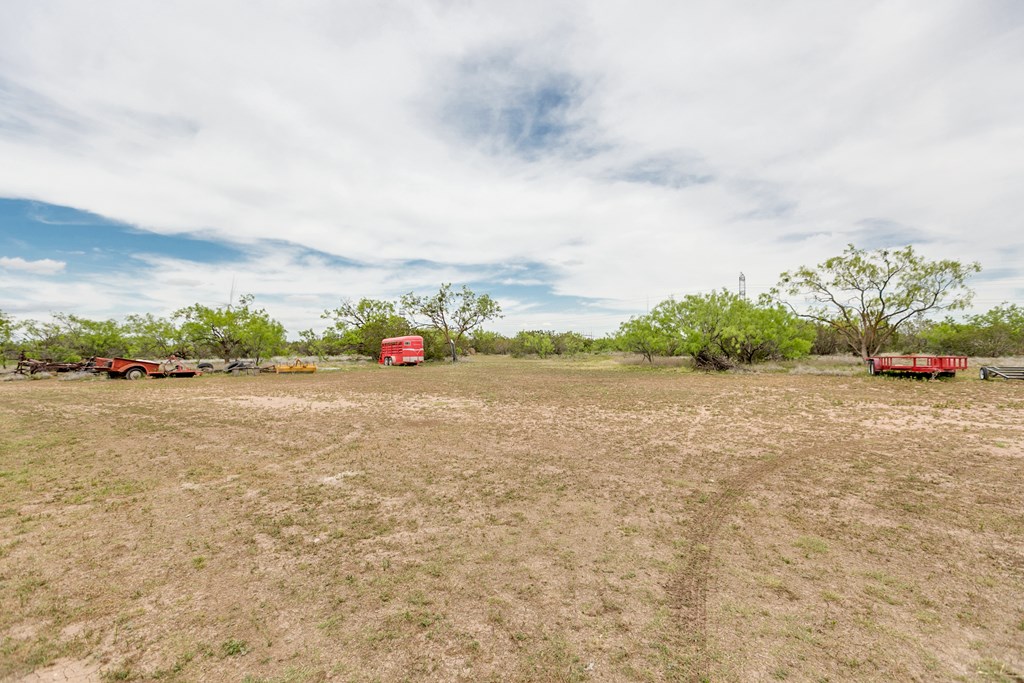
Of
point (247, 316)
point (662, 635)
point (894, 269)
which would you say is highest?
point (894, 269)

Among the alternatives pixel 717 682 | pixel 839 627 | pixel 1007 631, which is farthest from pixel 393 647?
pixel 1007 631

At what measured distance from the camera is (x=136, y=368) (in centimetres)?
2702

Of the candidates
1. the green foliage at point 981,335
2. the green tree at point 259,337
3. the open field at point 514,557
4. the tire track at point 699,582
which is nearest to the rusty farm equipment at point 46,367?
the green tree at point 259,337

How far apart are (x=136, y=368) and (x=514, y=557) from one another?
110ft

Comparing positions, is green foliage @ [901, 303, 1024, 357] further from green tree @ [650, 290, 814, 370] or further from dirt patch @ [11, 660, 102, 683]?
dirt patch @ [11, 660, 102, 683]

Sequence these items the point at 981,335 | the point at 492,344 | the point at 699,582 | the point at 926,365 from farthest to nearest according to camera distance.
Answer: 1. the point at 492,344
2. the point at 981,335
3. the point at 926,365
4. the point at 699,582

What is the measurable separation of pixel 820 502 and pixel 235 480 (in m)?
9.50

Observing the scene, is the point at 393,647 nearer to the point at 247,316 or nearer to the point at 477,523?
the point at 477,523

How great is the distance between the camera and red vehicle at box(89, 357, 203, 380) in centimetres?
2630

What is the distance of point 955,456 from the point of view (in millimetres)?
8242

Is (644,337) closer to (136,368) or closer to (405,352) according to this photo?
(405,352)

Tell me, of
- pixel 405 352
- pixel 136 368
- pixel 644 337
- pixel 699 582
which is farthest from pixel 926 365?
pixel 136 368

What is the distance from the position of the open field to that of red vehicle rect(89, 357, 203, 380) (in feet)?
68.1

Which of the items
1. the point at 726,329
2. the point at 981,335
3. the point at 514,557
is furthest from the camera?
the point at 981,335
